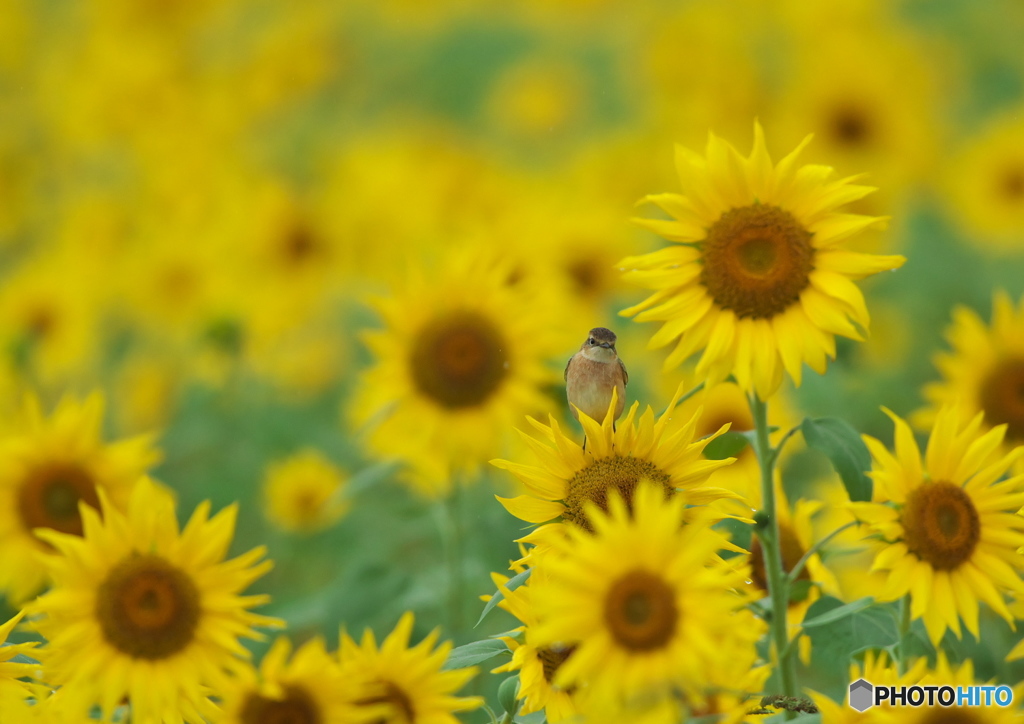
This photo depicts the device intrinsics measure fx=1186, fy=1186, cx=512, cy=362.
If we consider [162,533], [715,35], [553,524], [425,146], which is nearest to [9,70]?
[425,146]

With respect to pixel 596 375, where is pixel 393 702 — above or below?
below

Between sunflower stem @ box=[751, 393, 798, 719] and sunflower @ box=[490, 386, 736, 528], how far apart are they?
0.45ft

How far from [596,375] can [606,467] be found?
11 centimetres

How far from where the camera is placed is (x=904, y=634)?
1448 millimetres

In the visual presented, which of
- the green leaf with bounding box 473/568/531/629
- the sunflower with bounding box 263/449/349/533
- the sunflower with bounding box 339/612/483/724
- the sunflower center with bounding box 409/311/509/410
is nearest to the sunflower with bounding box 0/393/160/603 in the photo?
the sunflower center with bounding box 409/311/509/410

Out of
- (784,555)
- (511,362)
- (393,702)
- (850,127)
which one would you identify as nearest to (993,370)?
(784,555)

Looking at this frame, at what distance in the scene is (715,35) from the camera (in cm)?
507

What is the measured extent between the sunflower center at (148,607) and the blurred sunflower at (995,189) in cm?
360

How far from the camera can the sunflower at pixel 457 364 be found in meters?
2.42

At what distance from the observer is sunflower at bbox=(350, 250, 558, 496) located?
2.42m

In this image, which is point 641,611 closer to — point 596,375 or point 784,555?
point 596,375

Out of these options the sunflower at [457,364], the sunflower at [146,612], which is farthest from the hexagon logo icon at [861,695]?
the sunflower at [457,364]

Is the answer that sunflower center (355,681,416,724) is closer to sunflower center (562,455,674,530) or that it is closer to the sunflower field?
the sunflower field

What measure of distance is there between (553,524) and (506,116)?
549 cm
